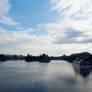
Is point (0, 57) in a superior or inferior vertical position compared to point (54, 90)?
superior

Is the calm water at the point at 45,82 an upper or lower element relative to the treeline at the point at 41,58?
lower

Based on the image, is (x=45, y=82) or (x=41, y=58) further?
(x=41, y=58)

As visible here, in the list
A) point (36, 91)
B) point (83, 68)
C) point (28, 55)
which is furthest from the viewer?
A: point (28, 55)

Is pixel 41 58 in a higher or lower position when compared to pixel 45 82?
higher

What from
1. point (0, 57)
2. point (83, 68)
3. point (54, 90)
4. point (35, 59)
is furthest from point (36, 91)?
point (35, 59)

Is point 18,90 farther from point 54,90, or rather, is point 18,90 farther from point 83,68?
point 83,68

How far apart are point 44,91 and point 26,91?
1.59 m

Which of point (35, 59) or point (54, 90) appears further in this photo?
point (35, 59)

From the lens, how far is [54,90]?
38.4 ft

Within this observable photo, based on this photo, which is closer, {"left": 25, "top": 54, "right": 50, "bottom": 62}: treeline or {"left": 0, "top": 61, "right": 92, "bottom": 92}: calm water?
{"left": 0, "top": 61, "right": 92, "bottom": 92}: calm water

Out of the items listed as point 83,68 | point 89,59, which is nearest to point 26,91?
point 83,68

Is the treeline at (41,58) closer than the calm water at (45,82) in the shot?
No

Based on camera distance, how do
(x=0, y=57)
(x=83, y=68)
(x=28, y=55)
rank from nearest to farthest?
(x=83, y=68), (x=0, y=57), (x=28, y=55)

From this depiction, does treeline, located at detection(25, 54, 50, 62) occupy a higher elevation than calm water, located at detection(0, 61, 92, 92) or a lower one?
higher
